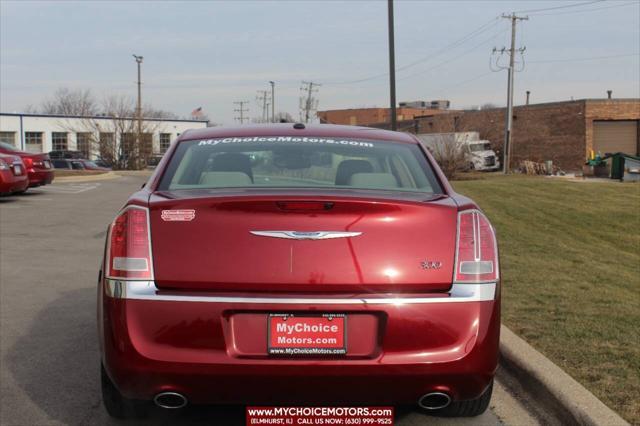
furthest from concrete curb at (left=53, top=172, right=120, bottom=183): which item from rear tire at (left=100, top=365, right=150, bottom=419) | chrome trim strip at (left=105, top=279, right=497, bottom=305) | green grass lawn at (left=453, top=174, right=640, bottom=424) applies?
chrome trim strip at (left=105, top=279, right=497, bottom=305)

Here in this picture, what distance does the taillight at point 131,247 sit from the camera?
316cm

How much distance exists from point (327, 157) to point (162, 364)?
1825 mm

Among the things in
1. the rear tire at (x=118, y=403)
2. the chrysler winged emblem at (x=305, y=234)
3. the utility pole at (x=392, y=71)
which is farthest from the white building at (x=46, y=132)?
the chrysler winged emblem at (x=305, y=234)

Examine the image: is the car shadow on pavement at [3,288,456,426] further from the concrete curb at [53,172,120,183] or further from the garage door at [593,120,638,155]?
the garage door at [593,120,638,155]

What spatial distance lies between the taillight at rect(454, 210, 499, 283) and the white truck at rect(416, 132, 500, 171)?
3217 centimetres

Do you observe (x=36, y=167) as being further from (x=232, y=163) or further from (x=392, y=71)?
(x=232, y=163)

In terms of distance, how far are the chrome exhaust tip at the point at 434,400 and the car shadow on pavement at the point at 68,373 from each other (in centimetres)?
122

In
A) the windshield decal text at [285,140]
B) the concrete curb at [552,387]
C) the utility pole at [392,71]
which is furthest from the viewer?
the utility pole at [392,71]

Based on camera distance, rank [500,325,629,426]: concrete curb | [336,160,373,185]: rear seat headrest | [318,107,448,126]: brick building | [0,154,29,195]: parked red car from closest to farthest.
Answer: [500,325,629,426]: concrete curb
[336,160,373,185]: rear seat headrest
[0,154,29,195]: parked red car
[318,107,448,126]: brick building

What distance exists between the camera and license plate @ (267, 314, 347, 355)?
3.06m

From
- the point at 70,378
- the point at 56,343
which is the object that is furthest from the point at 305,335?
the point at 56,343

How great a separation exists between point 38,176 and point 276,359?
17.0 m

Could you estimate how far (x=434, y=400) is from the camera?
3.24 meters

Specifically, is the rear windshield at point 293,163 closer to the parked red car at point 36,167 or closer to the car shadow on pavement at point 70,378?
the car shadow on pavement at point 70,378
